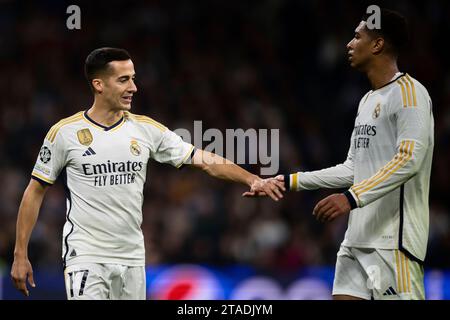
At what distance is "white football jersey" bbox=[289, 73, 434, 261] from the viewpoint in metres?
5.09

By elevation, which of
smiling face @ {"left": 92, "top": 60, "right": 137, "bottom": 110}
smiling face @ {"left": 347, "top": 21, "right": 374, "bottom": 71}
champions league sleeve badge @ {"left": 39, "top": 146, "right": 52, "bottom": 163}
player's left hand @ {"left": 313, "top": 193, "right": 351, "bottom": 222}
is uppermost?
smiling face @ {"left": 347, "top": 21, "right": 374, "bottom": 71}

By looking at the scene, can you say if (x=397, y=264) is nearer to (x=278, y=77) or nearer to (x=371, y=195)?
(x=371, y=195)

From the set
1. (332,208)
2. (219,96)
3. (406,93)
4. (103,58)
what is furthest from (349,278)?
(219,96)

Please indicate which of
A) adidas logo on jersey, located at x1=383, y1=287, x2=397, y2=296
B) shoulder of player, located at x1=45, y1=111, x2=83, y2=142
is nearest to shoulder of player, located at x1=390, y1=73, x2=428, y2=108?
adidas logo on jersey, located at x1=383, y1=287, x2=397, y2=296

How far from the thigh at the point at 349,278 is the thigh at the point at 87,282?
4.96ft

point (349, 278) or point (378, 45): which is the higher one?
point (378, 45)

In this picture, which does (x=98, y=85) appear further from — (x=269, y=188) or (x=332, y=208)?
(x=332, y=208)

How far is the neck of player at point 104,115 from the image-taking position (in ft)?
19.1

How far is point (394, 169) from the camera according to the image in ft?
16.7

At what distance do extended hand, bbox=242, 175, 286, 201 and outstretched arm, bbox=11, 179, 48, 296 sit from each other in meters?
1.45

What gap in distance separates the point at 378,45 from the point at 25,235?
8.73 feet

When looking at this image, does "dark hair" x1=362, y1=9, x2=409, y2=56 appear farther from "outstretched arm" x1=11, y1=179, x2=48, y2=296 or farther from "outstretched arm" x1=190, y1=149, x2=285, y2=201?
"outstretched arm" x1=11, y1=179, x2=48, y2=296

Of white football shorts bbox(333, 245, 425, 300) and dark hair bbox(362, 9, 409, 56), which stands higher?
dark hair bbox(362, 9, 409, 56)

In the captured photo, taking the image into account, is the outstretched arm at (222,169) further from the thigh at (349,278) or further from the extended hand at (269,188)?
the thigh at (349,278)
